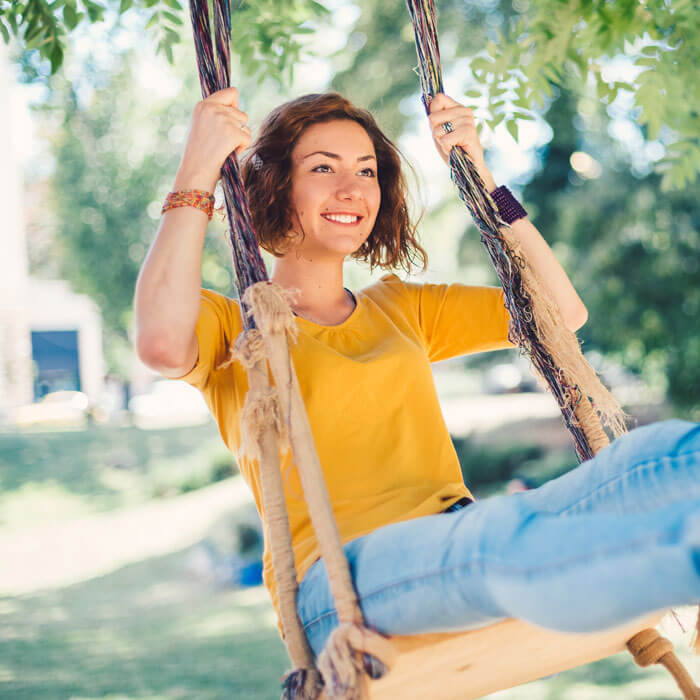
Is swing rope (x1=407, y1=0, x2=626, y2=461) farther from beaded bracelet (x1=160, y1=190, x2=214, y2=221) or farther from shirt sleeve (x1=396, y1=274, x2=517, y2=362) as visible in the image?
beaded bracelet (x1=160, y1=190, x2=214, y2=221)

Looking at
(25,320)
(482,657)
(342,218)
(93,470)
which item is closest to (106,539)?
(93,470)

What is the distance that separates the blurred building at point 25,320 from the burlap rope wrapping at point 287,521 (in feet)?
32.9

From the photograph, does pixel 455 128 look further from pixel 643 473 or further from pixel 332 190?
pixel 643 473

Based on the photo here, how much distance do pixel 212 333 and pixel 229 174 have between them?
0.34m

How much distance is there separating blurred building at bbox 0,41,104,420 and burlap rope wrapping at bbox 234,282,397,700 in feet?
32.9

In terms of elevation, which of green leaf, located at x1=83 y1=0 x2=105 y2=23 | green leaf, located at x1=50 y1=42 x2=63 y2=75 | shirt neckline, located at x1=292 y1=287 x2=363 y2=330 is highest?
green leaf, located at x1=83 y1=0 x2=105 y2=23

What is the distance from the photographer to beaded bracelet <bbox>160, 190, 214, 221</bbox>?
5.00 feet

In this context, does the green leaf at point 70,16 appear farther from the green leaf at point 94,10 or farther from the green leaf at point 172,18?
the green leaf at point 172,18

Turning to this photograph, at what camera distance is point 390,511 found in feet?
5.29

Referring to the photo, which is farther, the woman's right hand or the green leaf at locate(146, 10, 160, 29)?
the green leaf at locate(146, 10, 160, 29)

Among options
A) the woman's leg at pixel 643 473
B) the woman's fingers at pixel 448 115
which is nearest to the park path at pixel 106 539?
the woman's fingers at pixel 448 115

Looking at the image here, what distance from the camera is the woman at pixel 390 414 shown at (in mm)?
1059

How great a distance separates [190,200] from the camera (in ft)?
5.01

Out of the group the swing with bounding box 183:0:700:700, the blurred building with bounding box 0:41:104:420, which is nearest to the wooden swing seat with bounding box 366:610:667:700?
the swing with bounding box 183:0:700:700
